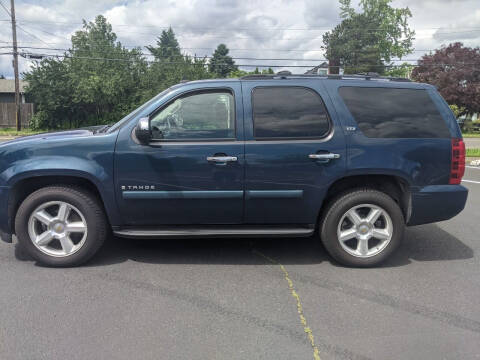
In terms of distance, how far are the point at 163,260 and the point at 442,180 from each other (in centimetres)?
297

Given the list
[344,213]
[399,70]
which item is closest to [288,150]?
[344,213]

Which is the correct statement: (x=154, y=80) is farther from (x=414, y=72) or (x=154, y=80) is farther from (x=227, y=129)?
(x=227, y=129)

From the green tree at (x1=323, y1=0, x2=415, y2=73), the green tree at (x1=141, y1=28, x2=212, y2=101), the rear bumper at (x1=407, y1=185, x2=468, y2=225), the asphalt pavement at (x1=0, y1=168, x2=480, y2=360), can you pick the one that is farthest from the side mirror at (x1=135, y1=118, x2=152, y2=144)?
the green tree at (x1=323, y1=0, x2=415, y2=73)

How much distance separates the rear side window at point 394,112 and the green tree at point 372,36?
5287 centimetres

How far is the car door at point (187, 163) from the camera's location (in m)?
3.70

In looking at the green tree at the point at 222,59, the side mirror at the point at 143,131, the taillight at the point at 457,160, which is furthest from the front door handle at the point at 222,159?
the green tree at the point at 222,59

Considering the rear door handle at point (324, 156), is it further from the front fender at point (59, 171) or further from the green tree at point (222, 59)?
the green tree at point (222, 59)

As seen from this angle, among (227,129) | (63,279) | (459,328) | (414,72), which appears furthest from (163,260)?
(414,72)

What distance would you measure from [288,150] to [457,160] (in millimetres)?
1722

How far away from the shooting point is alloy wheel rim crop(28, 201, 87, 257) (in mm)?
3793

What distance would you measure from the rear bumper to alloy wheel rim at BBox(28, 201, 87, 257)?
330 cm

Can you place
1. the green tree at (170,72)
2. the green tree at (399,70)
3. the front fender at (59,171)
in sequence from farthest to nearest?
the green tree at (399,70), the green tree at (170,72), the front fender at (59,171)

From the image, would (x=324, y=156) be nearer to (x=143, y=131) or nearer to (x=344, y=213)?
(x=344, y=213)

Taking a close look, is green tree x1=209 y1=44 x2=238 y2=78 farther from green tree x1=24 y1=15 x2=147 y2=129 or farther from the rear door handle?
the rear door handle
